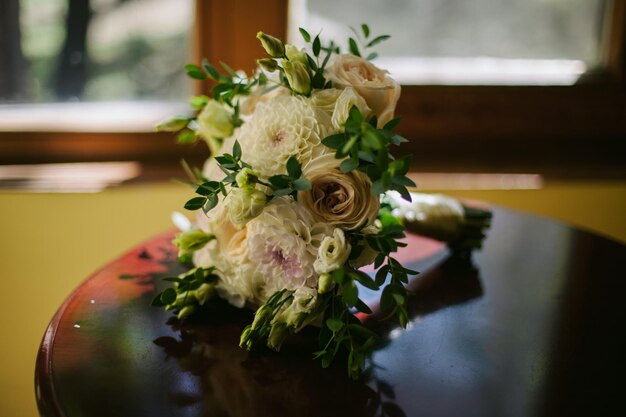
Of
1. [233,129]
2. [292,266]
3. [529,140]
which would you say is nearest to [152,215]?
[233,129]

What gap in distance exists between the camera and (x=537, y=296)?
3.22ft

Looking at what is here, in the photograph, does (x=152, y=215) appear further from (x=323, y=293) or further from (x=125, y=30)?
(x=323, y=293)

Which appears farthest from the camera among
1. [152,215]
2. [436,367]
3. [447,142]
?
[447,142]

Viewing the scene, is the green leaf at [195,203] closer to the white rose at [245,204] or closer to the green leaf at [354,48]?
the white rose at [245,204]

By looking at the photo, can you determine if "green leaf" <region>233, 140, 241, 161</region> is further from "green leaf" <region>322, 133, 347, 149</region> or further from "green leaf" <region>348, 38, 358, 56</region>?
"green leaf" <region>348, 38, 358, 56</region>

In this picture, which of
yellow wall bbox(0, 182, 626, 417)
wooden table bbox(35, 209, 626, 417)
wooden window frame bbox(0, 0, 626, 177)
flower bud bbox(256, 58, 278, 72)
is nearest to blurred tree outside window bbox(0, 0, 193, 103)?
wooden window frame bbox(0, 0, 626, 177)

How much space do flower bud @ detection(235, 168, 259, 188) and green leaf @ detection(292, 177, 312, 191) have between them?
0.05 metres

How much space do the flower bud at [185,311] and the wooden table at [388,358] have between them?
0.04 ft

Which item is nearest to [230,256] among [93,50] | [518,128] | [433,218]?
[433,218]

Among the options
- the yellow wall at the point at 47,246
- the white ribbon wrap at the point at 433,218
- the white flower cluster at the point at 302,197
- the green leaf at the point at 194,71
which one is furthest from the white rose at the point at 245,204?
the yellow wall at the point at 47,246

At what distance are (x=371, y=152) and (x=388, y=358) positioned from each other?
0.82 feet

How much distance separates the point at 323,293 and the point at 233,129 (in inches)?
10.9

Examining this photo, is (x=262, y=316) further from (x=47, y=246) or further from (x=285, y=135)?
(x=47, y=246)

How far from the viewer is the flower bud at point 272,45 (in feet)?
2.60
